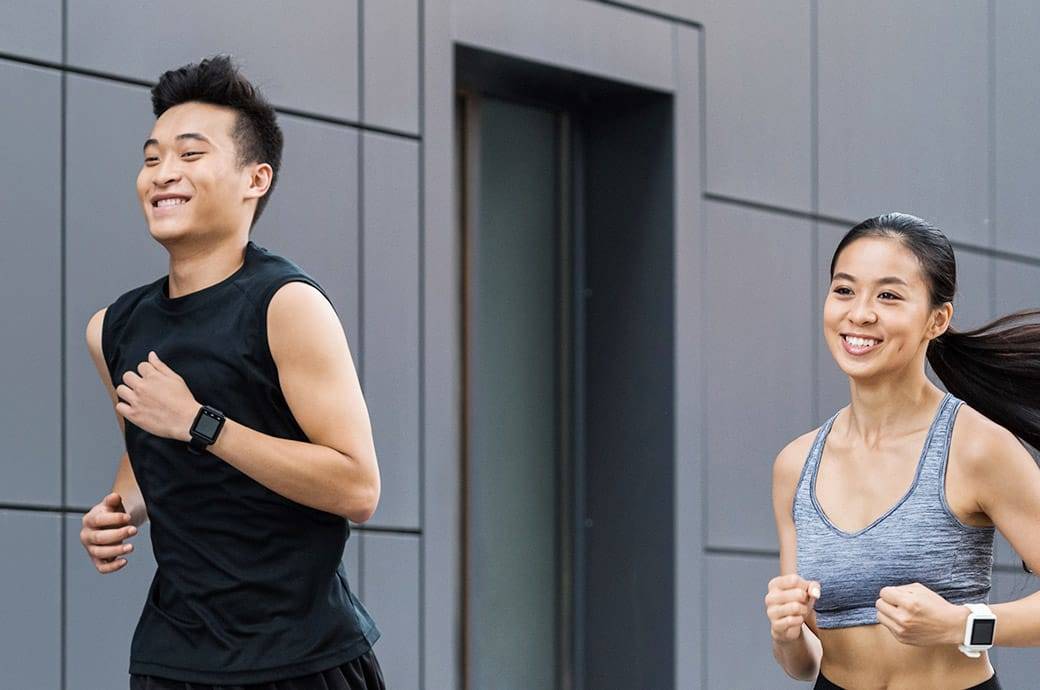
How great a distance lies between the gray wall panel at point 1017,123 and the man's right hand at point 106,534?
7667 mm

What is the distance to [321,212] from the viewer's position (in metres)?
6.59

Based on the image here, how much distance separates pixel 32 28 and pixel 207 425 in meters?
2.86

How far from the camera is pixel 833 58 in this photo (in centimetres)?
912

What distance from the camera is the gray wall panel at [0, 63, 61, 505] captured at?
18.3 ft

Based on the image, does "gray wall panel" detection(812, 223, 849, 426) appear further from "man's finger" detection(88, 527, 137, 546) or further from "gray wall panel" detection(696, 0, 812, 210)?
"man's finger" detection(88, 527, 137, 546)

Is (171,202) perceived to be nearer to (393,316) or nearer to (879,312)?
(879,312)

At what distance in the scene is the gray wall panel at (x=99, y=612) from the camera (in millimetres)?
5723

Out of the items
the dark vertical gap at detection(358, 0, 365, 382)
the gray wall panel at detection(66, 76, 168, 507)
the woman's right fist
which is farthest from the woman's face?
the dark vertical gap at detection(358, 0, 365, 382)

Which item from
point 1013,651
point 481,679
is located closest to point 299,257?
point 481,679

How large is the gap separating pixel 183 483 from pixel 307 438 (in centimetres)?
26

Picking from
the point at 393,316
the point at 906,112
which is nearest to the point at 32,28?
the point at 393,316

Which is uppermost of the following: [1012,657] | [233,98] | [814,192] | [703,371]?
[814,192]

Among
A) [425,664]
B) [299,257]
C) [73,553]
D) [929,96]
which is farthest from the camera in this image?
[929,96]

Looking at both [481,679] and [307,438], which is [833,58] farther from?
[307,438]
